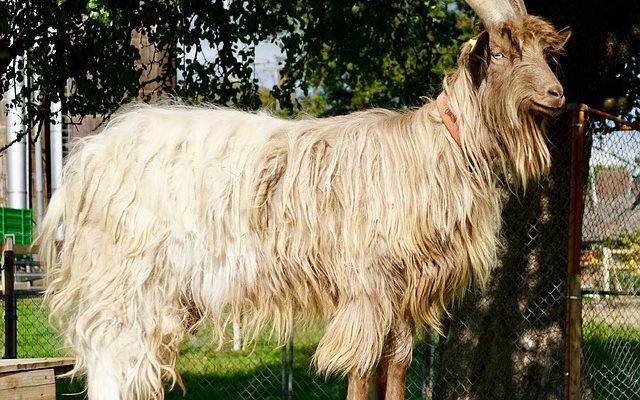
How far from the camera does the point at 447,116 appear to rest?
4785 mm

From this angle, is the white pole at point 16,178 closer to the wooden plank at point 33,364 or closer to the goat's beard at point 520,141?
the wooden plank at point 33,364

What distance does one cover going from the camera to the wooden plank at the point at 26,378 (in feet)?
17.0

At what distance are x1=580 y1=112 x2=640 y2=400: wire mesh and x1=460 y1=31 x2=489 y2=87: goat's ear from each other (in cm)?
156

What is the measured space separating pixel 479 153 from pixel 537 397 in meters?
2.64

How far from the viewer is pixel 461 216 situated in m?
4.65

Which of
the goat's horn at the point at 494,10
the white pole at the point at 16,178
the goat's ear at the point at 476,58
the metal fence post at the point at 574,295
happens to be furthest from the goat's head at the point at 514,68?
the white pole at the point at 16,178

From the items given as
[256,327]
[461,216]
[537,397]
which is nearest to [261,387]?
[537,397]

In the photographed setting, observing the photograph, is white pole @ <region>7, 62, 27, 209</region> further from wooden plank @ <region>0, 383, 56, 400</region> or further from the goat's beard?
the goat's beard

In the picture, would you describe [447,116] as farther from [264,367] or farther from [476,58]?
[264,367]

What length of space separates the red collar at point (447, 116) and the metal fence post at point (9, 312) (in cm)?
520

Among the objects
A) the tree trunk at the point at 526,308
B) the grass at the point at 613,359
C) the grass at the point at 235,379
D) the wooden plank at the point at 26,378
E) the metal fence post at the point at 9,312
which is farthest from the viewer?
the grass at the point at 235,379

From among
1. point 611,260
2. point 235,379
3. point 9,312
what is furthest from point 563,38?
point 9,312

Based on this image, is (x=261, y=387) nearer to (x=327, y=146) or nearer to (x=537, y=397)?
(x=537, y=397)

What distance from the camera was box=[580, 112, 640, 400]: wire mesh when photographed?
6.92 m
